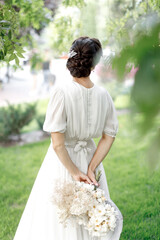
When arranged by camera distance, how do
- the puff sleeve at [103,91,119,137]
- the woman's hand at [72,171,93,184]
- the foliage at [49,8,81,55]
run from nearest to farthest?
the woman's hand at [72,171,93,184] < the puff sleeve at [103,91,119,137] < the foliage at [49,8,81,55]

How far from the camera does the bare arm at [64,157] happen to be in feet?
5.55

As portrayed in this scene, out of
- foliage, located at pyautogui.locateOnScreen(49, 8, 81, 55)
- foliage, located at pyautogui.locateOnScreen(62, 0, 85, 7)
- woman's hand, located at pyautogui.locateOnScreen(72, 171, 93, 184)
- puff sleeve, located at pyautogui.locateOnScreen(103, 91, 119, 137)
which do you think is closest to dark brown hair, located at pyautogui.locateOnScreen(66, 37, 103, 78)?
puff sleeve, located at pyautogui.locateOnScreen(103, 91, 119, 137)

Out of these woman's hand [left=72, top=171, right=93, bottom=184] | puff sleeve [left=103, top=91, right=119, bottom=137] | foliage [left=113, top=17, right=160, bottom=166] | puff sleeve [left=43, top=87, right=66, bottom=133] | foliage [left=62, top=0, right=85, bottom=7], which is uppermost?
foliage [left=113, top=17, right=160, bottom=166]

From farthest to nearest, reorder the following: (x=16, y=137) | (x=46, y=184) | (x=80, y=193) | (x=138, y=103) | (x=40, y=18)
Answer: (x=16, y=137), (x=40, y=18), (x=46, y=184), (x=80, y=193), (x=138, y=103)

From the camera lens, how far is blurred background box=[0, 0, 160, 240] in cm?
28

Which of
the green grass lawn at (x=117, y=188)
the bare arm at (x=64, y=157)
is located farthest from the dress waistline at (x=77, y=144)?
the green grass lawn at (x=117, y=188)

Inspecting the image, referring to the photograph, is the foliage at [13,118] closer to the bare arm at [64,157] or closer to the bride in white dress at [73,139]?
the bride in white dress at [73,139]

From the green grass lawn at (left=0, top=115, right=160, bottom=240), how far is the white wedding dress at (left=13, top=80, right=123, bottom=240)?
1.59ft

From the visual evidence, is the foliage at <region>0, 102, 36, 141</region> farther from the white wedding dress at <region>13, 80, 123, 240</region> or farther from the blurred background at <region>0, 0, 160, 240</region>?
the white wedding dress at <region>13, 80, 123, 240</region>

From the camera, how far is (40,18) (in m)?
3.85

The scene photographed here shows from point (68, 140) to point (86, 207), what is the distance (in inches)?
19.9

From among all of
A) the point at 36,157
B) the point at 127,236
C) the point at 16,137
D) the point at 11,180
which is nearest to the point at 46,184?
the point at 127,236

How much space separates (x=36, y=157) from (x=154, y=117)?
15.7ft

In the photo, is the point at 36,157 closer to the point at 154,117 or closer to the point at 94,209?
the point at 94,209
